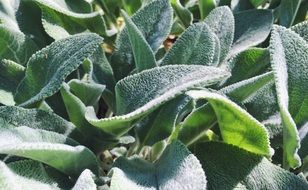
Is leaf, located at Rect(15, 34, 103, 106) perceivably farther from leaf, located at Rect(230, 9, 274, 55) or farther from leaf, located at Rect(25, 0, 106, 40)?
leaf, located at Rect(230, 9, 274, 55)

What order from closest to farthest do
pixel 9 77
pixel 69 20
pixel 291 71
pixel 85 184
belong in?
pixel 85 184
pixel 291 71
pixel 9 77
pixel 69 20

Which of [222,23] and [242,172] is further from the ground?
[222,23]

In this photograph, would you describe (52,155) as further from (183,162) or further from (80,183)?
(183,162)

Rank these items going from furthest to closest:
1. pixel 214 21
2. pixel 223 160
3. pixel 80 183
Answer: pixel 214 21, pixel 223 160, pixel 80 183

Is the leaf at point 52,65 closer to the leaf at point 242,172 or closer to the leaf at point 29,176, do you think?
the leaf at point 29,176

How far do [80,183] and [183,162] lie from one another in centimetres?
14

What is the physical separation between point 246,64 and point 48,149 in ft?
1.35

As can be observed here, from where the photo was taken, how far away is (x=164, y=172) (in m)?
0.83

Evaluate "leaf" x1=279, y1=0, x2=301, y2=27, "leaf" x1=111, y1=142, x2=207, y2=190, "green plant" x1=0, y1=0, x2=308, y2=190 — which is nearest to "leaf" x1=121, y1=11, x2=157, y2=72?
"green plant" x1=0, y1=0, x2=308, y2=190

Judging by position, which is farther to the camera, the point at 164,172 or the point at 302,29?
the point at 302,29

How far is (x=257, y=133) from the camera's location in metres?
0.82

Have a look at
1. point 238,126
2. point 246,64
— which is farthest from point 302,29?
point 238,126

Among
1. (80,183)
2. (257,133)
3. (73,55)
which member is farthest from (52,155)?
(257,133)

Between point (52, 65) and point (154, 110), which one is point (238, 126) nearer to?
point (154, 110)
